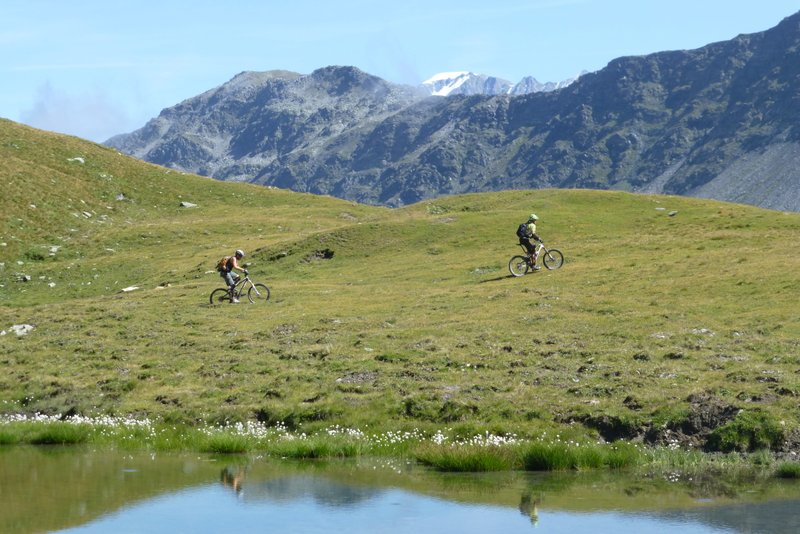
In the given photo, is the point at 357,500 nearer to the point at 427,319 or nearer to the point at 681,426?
the point at 681,426

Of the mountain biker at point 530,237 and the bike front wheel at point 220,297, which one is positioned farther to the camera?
the mountain biker at point 530,237

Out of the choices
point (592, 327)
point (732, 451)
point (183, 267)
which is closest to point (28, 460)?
point (732, 451)

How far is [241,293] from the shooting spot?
5100cm

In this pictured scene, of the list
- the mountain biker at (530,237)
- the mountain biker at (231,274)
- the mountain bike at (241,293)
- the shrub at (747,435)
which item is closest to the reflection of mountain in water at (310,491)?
the shrub at (747,435)

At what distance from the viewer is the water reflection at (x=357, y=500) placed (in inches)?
637

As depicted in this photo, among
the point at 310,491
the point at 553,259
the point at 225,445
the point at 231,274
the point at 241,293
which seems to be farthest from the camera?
A: the point at 553,259

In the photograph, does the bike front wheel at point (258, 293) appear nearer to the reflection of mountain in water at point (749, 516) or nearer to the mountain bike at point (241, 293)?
the mountain bike at point (241, 293)

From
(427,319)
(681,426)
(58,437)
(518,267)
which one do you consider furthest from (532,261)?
(58,437)

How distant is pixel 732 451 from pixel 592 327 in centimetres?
1421

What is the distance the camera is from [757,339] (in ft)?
106

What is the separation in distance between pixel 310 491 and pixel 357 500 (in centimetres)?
124

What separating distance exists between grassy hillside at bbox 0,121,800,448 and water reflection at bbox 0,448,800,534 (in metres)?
4.76

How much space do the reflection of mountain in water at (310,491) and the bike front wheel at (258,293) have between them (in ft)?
101

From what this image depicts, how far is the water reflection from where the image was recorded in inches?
637
